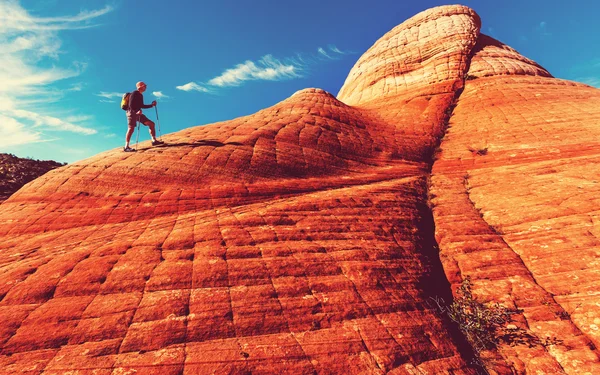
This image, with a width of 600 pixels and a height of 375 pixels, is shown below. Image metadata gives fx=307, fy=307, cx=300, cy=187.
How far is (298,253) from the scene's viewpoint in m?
8.29

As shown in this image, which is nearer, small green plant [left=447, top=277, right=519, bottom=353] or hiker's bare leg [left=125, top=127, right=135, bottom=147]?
small green plant [left=447, top=277, right=519, bottom=353]

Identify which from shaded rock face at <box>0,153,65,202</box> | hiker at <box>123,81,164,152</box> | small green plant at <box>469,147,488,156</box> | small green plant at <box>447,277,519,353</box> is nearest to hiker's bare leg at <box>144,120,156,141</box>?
hiker at <box>123,81,164,152</box>

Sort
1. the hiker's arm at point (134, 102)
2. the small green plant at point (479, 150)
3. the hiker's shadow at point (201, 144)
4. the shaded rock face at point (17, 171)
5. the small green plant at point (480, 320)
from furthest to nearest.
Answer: the small green plant at point (479, 150)
the shaded rock face at point (17, 171)
the hiker's shadow at point (201, 144)
the hiker's arm at point (134, 102)
the small green plant at point (480, 320)

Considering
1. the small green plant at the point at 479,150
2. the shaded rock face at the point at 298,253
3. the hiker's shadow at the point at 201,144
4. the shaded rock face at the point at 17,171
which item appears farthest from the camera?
the small green plant at the point at 479,150

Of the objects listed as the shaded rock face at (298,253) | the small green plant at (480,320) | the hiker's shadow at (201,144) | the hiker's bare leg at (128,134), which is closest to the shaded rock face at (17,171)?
the hiker's bare leg at (128,134)

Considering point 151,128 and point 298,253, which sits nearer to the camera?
point 298,253

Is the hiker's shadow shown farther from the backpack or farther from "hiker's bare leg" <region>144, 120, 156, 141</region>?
the backpack

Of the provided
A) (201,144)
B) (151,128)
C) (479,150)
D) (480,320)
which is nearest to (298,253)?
(480,320)

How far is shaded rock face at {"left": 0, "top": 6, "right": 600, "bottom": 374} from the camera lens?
577 cm

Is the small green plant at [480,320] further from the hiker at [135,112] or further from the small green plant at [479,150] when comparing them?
the hiker at [135,112]

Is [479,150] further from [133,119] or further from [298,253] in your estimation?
[133,119]

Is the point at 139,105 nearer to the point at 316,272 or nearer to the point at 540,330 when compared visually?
the point at 316,272

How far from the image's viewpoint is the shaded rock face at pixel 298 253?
5.77m

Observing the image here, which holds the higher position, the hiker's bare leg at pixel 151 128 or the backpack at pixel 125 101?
the backpack at pixel 125 101
